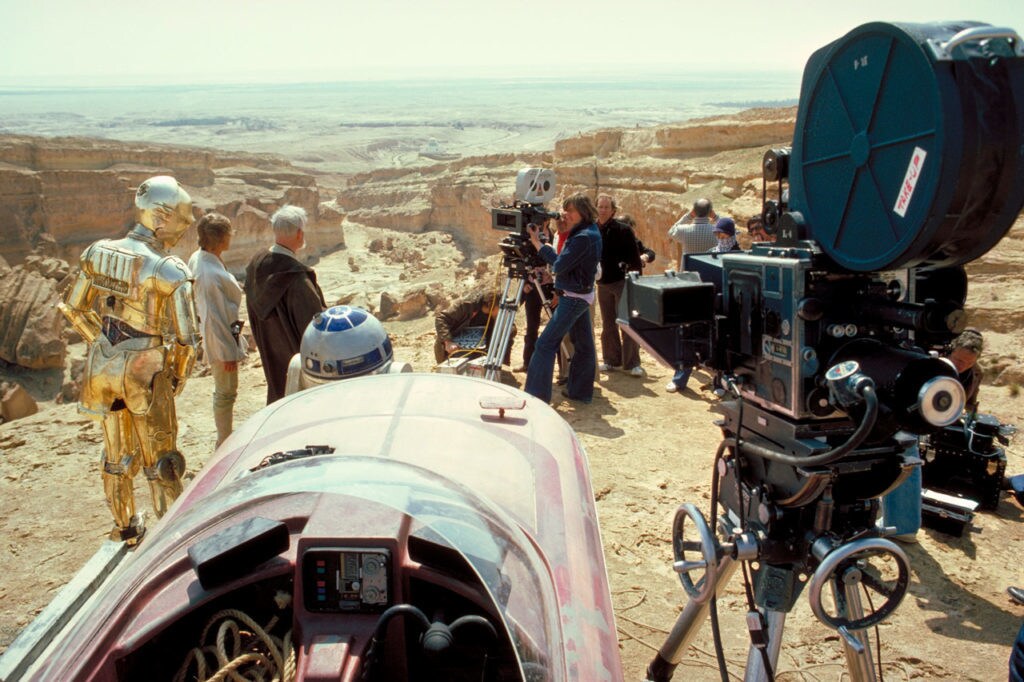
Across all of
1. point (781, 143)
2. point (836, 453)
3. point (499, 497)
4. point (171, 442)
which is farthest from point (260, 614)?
point (781, 143)

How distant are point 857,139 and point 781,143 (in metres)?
18.1

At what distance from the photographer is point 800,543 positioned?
2113mm

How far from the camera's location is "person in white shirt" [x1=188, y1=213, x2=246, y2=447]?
4758mm

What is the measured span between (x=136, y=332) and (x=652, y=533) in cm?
327

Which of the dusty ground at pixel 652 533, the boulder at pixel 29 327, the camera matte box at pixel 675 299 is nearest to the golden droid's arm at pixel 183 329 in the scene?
the dusty ground at pixel 652 533

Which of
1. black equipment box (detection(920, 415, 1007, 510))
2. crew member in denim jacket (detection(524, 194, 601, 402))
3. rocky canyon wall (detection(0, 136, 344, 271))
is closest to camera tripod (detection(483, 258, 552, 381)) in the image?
crew member in denim jacket (detection(524, 194, 601, 402))

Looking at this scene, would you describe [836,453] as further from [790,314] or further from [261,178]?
[261,178]

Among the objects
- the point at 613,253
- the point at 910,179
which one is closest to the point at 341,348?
the point at 910,179

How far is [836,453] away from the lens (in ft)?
5.59

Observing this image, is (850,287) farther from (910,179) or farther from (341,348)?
(341,348)

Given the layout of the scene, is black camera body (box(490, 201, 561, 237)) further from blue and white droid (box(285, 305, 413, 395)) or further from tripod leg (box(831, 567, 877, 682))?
tripod leg (box(831, 567, 877, 682))

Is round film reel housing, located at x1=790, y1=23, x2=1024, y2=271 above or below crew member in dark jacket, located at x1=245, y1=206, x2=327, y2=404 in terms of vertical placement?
above

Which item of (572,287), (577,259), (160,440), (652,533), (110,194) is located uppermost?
(110,194)

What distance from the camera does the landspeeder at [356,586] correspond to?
164 cm
